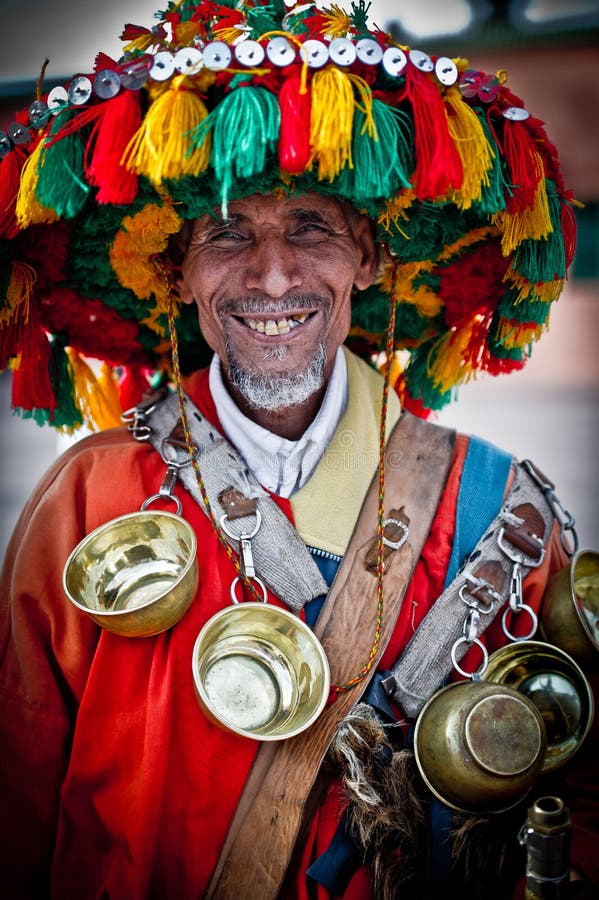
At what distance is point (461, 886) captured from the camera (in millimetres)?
1814

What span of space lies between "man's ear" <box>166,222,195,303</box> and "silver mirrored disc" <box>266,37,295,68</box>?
0.67 metres

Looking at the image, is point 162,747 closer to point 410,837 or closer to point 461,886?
point 410,837

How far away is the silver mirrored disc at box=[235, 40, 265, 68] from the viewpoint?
5.32 feet

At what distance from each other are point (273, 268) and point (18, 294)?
641 mm

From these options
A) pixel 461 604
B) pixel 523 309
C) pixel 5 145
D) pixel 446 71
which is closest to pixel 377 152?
pixel 446 71

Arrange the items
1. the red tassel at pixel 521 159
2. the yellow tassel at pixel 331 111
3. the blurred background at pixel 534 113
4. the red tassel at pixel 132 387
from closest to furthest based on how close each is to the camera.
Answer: the yellow tassel at pixel 331 111 → the red tassel at pixel 521 159 → the red tassel at pixel 132 387 → the blurred background at pixel 534 113

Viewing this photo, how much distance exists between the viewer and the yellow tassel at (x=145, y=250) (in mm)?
2107

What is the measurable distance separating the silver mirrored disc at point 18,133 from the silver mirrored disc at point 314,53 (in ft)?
2.02

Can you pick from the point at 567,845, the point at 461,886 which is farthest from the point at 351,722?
the point at 567,845

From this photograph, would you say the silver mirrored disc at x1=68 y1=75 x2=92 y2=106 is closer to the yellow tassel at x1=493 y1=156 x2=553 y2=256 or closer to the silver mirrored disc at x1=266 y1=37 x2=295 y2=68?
the silver mirrored disc at x1=266 y1=37 x2=295 y2=68

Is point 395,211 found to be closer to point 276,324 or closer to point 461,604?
point 276,324

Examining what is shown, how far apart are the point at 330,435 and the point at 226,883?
3.58 ft

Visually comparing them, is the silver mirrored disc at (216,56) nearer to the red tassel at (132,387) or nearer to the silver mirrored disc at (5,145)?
Result: the silver mirrored disc at (5,145)

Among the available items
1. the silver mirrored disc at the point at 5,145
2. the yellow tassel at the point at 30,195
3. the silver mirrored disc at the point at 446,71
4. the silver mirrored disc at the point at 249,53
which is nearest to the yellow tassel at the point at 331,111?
the silver mirrored disc at the point at 249,53
